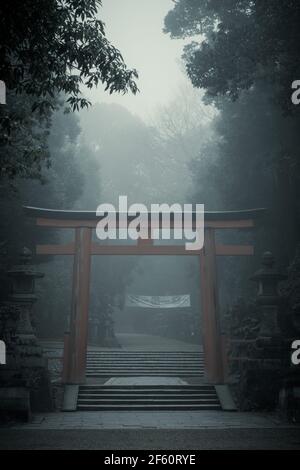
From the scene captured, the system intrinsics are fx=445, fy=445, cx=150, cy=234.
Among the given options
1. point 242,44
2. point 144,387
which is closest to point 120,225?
point 144,387

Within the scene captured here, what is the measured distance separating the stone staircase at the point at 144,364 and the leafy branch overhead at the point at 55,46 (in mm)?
9362

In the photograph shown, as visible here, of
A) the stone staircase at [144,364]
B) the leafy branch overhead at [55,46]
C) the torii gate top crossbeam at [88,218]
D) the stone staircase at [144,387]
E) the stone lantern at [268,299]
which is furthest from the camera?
the stone staircase at [144,364]

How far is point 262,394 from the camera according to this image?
422 inches

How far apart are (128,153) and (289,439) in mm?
35999

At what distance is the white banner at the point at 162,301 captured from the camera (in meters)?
27.3

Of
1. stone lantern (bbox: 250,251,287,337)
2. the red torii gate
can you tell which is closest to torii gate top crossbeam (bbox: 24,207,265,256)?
the red torii gate

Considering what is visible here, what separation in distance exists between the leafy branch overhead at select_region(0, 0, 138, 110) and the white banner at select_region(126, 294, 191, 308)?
2064cm

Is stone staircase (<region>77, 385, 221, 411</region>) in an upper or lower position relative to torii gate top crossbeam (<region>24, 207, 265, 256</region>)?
lower

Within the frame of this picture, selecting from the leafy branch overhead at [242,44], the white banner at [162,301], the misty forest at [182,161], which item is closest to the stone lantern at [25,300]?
the misty forest at [182,161]

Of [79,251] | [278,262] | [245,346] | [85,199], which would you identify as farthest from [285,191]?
[85,199]

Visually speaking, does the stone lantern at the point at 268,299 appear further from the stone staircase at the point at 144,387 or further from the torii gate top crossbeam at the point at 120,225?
the stone staircase at the point at 144,387

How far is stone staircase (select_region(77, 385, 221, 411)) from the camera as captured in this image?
425 inches

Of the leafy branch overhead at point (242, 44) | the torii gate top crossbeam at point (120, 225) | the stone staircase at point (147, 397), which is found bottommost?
the stone staircase at point (147, 397)

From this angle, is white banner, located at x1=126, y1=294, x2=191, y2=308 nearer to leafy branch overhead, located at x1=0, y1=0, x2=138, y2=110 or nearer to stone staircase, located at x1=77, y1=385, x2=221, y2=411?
stone staircase, located at x1=77, y1=385, x2=221, y2=411
